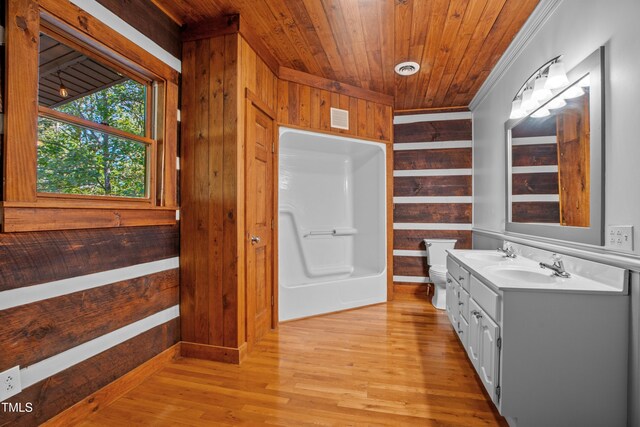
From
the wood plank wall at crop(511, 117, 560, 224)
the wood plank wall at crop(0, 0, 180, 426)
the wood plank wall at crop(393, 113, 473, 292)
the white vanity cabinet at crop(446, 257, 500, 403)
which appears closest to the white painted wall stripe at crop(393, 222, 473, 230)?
the wood plank wall at crop(393, 113, 473, 292)

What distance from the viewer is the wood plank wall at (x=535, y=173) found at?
2.06m

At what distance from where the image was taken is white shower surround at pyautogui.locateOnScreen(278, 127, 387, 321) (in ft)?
11.6

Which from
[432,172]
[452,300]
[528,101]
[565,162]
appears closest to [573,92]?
[565,162]

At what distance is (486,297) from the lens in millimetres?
1704

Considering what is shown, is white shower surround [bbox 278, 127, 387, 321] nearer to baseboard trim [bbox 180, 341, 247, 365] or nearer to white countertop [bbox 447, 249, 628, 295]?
baseboard trim [bbox 180, 341, 247, 365]

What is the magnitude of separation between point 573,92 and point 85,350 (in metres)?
3.01

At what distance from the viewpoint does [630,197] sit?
1.42m

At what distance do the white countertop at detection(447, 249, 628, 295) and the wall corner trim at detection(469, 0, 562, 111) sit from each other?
157 cm

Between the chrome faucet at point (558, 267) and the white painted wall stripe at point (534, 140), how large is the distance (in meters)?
0.75

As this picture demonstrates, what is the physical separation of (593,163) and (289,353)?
2.24 metres

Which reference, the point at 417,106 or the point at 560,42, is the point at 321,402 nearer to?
the point at 560,42

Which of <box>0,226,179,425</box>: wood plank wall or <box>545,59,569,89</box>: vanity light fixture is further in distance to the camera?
<box>545,59,569,89</box>: vanity light fixture

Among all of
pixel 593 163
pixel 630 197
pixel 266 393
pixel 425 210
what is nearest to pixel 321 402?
pixel 266 393

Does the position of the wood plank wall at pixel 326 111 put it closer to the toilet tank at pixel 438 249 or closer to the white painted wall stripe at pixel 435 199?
the white painted wall stripe at pixel 435 199
